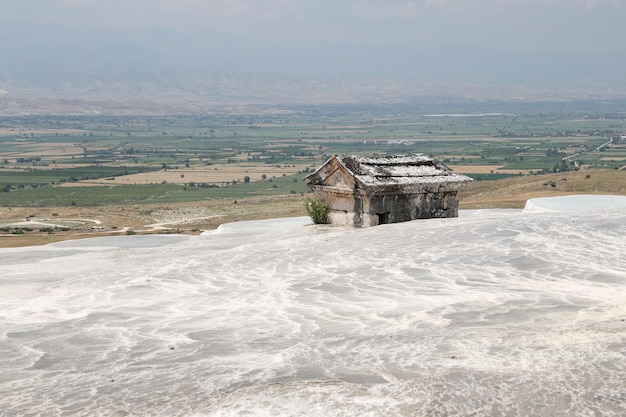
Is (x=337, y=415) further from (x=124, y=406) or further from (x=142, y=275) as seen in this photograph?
(x=142, y=275)

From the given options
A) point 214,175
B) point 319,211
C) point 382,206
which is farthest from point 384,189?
point 214,175

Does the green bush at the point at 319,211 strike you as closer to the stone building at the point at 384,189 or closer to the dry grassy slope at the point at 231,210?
the stone building at the point at 384,189

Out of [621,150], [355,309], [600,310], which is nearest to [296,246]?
[355,309]

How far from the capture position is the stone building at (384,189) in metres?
21.0

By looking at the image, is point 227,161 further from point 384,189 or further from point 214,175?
point 384,189

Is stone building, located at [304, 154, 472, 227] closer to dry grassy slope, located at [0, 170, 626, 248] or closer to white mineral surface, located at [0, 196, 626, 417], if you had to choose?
white mineral surface, located at [0, 196, 626, 417]

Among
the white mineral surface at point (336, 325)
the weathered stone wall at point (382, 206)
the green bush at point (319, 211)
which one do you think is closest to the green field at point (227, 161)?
the green bush at point (319, 211)

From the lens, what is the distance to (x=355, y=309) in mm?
12086

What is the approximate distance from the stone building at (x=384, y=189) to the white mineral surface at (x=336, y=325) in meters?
2.25

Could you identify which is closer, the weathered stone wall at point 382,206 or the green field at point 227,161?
the weathered stone wall at point 382,206

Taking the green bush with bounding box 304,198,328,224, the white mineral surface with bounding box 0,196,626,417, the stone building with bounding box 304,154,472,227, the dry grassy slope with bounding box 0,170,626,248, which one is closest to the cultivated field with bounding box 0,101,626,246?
the dry grassy slope with bounding box 0,170,626,248

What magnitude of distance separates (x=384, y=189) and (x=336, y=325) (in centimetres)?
996

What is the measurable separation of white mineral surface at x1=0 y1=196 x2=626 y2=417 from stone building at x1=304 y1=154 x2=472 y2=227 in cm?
225

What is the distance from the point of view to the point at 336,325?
36.5 feet
